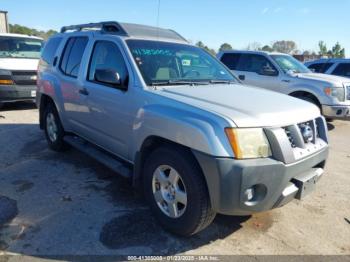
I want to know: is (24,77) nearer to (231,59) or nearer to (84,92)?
(84,92)

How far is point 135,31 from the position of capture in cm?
429

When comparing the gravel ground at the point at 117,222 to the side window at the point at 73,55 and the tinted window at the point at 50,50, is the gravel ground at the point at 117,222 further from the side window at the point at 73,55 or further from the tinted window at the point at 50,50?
the tinted window at the point at 50,50

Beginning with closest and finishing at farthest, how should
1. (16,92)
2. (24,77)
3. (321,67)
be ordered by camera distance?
1. (16,92)
2. (24,77)
3. (321,67)

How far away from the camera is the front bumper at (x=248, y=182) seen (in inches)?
104

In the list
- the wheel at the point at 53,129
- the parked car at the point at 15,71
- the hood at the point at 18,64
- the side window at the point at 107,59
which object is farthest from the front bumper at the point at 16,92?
the side window at the point at 107,59

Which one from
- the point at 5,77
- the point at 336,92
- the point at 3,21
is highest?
the point at 3,21

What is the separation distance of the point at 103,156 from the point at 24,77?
6.00 metres

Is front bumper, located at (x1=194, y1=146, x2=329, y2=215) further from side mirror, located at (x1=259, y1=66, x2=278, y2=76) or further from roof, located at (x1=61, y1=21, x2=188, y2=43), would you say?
side mirror, located at (x1=259, y1=66, x2=278, y2=76)

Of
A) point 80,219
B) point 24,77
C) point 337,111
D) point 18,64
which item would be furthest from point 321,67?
point 80,219

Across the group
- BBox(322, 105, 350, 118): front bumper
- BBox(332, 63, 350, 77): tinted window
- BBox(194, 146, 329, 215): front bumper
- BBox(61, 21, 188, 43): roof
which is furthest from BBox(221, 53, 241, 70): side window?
BBox(194, 146, 329, 215): front bumper

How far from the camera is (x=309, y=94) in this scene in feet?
27.4

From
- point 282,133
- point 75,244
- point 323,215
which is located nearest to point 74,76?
point 75,244

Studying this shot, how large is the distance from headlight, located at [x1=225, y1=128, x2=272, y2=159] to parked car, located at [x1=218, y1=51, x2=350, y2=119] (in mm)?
5375

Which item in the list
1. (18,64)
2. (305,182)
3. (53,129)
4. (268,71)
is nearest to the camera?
(305,182)
